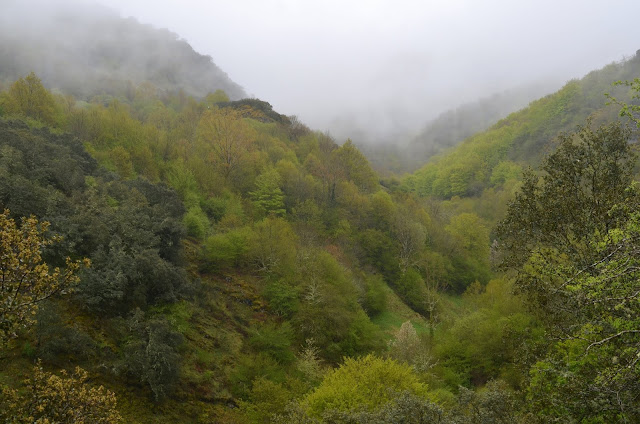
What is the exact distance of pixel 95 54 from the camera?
10988cm

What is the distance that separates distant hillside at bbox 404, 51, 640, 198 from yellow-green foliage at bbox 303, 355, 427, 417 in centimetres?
8868

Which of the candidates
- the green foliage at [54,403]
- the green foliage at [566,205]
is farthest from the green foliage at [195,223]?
the green foliage at [566,205]

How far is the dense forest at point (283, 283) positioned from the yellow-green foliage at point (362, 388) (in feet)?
0.30

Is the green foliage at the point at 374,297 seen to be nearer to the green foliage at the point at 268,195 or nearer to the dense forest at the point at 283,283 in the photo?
the dense forest at the point at 283,283

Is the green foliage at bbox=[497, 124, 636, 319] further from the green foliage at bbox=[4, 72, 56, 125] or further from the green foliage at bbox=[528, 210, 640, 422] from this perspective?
the green foliage at bbox=[4, 72, 56, 125]

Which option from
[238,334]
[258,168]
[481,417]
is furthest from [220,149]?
[481,417]

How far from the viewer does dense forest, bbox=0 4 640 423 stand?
25.2ft

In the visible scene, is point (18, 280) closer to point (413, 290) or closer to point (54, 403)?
point (54, 403)

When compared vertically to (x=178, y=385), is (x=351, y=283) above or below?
below

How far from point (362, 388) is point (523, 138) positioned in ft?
365

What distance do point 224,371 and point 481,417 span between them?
16330 mm

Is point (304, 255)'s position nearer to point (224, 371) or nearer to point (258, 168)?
point (224, 371)

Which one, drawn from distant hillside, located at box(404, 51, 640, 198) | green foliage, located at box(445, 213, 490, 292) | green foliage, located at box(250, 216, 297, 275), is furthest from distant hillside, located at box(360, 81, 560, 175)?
green foliage, located at box(250, 216, 297, 275)

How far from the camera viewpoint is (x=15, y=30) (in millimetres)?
96500
